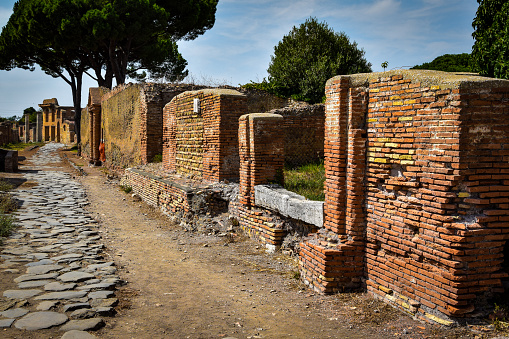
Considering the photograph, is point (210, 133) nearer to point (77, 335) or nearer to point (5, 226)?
point (5, 226)

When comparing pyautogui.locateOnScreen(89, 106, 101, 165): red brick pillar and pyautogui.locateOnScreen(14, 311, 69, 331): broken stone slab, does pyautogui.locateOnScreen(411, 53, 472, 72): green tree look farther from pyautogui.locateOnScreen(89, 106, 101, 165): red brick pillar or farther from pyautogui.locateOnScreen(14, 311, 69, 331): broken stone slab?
pyautogui.locateOnScreen(14, 311, 69, 331): broken stone slab

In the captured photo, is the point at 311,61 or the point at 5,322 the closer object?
the point at 5,322

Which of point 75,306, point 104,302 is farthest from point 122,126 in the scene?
point 75,306

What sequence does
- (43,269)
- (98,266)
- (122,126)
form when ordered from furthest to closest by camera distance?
1. (122,126)
2. (98,266)
3. (43,269)

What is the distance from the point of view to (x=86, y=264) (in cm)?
576

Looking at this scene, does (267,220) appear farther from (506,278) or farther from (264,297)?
(506,278)

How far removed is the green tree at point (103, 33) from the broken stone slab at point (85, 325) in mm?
18901

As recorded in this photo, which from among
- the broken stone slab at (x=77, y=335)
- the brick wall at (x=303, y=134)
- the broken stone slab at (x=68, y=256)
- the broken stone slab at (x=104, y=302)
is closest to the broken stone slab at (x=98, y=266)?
the broken stone slab at (x=68, y=256)

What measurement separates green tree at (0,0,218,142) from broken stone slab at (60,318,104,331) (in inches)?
744

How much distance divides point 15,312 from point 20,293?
55cm

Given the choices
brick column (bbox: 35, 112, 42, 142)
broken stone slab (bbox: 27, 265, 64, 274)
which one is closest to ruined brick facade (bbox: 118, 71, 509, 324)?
broken stone slab (bbox: 27, 265, 64, 274)

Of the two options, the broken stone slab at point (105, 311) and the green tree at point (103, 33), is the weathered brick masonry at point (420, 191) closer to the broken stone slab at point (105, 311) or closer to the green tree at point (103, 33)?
the broken stone slab at point (105, 311)

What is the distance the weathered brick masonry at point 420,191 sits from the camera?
3.51 meters

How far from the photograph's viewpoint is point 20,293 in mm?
4535
